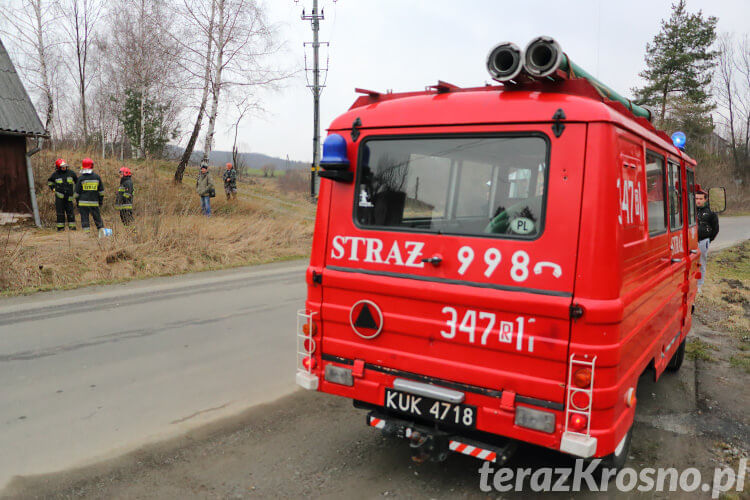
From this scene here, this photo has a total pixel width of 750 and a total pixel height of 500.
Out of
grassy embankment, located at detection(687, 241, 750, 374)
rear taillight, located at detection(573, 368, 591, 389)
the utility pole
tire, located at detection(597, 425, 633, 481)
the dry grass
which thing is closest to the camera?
rear taillight, located at detection(573, 368, 591, 389)

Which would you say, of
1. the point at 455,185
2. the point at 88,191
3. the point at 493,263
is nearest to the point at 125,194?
the point at 88,191

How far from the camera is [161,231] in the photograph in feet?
39.0

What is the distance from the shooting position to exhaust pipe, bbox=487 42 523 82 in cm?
309

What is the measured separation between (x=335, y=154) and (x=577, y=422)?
2184 mm

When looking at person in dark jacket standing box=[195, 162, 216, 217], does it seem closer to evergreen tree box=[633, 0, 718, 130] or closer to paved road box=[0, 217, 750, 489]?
paved road box=[0, 217, 750, 489]

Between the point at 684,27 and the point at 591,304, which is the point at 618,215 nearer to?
the point at 591,304

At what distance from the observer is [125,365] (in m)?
5.64

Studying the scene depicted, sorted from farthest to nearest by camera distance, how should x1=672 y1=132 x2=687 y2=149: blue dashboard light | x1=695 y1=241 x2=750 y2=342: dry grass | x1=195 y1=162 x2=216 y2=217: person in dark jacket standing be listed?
x1=195 y1=162 x2=216 y2=217: person in dark jacket standing → x1=695 y1=241 x2=750 y2=342: dry grass → x1=672 y1=132 x2=687 y2=149: blue dashboard light

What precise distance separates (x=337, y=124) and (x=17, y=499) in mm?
3072

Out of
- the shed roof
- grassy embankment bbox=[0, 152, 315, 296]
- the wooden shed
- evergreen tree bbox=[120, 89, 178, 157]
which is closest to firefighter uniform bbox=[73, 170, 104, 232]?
grassy embankment bbox=[0, 152, 315, 296]

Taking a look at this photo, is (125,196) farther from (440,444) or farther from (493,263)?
(493,263)

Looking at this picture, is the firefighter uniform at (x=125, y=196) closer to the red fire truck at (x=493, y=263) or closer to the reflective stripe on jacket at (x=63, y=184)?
the reflective stripe on jacket at (x=63, y=184)

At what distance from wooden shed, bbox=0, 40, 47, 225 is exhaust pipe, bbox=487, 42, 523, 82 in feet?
53.0

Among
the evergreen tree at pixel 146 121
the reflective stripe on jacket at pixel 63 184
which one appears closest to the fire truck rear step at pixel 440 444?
the reflective stripe on jacket at pixel 63 184
